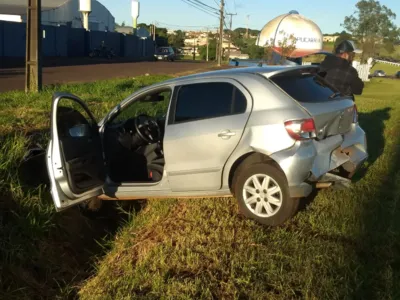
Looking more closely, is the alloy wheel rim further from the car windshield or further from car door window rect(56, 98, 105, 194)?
the car windshield

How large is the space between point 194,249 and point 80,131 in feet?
5.83

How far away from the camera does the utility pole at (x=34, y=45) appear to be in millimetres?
12914

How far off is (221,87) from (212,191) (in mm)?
1088

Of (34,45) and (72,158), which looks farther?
(34,45)

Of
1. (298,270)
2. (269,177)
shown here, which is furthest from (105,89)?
(298,270)

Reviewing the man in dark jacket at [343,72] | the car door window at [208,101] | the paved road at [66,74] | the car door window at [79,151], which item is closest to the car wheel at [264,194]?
the car door window at [208,101]

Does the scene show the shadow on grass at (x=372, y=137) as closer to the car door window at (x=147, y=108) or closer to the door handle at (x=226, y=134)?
the door handle at (x=226, y=134)

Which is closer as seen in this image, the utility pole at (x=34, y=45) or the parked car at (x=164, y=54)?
the utility pole at (x=34, y=45)

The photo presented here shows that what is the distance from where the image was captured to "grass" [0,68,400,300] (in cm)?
403

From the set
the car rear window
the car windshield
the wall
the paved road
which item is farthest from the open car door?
the car windshield

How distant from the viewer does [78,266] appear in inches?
203

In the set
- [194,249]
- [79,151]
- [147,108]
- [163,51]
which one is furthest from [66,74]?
[163,51]

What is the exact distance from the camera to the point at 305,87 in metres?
5.45

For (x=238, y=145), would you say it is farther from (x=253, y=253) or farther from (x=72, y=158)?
(x=72, y=158)
